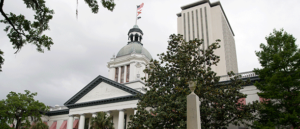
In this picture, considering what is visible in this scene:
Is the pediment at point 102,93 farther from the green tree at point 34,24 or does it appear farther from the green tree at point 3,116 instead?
the green tree at point 34,24

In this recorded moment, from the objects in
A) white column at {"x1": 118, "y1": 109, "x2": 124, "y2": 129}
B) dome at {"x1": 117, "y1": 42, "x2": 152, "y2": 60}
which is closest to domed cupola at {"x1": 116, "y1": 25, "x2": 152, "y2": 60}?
dome at {"x1": 117, "y1": 42, "x2": 152, "y2": 60}

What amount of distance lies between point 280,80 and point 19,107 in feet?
99.6

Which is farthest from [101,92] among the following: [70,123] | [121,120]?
[70,123]

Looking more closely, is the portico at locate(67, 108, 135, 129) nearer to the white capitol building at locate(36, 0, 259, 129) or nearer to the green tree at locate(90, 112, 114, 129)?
the white capitol building at locate(36, 0, 259, 129)

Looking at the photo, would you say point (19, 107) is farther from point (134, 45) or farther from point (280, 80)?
point (280, 80)

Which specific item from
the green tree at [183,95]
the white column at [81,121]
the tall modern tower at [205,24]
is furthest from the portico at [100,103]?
the tall modern tower at [205,24]

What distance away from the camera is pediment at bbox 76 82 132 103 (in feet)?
107

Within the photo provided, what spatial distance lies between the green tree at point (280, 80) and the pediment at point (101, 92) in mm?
16150

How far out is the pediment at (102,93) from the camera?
32.6m

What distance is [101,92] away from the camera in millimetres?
34156

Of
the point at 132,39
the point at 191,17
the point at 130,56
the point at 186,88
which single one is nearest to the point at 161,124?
the point at 186,88

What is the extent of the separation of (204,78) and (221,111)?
8.98 ft

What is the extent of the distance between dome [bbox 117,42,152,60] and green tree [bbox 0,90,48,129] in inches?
843

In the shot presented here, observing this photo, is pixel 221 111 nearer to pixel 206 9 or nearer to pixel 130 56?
pixel 130 56
